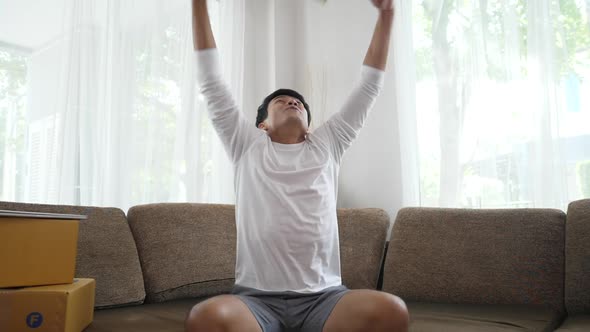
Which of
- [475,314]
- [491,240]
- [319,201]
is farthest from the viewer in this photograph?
[491,240]

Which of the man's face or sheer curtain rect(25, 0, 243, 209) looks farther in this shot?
sheer curtain rect(25, 0, 243, 209)

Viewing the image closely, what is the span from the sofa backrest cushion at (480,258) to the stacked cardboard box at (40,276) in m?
1.16

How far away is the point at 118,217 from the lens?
74.0 inches

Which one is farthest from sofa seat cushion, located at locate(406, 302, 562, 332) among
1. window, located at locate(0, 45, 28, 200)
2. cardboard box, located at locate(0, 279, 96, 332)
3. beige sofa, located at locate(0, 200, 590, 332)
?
window, located at locate(0, 45, 28, 200)

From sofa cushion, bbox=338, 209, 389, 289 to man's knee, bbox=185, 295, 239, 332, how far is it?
96 centimetres

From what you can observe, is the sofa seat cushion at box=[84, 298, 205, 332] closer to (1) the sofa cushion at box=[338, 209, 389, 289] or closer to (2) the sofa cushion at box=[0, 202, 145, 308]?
(2) the sofa cushion at box=[0, 202, 145, 308]

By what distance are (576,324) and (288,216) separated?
0.91 meters

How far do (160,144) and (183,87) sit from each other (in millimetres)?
360

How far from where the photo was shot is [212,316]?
43.4 inches

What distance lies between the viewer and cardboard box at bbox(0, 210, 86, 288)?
1.30m

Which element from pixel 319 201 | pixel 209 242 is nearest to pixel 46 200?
pixel 209 242

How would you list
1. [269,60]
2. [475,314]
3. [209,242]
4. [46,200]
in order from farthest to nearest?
1. [269,60]
2. [46,200]
3. [209,242]
4. [475,314]

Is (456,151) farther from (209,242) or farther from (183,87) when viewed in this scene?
(183,87)

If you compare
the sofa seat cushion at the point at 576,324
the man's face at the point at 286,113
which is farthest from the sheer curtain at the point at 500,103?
the man's face at the point at 286,113
